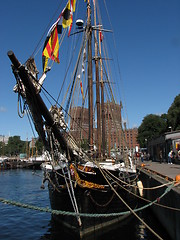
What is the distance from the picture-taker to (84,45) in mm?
15523

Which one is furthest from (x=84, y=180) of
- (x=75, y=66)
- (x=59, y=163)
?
(x=75, y=66)

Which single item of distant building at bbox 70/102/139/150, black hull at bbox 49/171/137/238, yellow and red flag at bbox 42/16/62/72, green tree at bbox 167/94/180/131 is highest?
green tree at bbox 167/94/180/131

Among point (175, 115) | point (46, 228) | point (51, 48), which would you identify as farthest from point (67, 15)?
point (175, 115)

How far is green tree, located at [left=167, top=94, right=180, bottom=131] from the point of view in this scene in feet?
183

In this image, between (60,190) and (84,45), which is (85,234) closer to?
(60,190)

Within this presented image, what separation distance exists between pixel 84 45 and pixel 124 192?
9.11 metres

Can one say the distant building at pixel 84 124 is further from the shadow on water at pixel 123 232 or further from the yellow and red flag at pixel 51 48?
the shadow on water at pixel 123 232

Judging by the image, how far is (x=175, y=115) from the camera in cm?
5612

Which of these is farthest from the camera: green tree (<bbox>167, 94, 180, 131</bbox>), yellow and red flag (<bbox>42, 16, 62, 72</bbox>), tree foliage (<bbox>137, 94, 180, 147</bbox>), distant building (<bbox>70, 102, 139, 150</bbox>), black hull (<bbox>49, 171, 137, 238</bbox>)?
tree foliage (<bbox>137, 94, 180, 147</bbox>)

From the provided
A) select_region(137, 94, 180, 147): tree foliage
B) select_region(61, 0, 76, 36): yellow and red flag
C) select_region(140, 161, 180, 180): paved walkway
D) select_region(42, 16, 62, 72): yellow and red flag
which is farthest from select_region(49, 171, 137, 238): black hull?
select_region(137, 94, 180, 147): tree foliage

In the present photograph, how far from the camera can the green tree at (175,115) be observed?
183 ft

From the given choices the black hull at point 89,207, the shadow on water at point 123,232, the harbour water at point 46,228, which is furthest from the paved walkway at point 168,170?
the black hull at point 89,207

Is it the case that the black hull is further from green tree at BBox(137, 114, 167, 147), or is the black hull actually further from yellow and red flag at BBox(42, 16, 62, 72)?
green tree at BBox(137, 114, 167, 147)

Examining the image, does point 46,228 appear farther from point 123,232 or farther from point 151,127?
point 151,127
